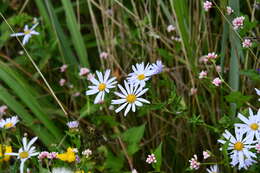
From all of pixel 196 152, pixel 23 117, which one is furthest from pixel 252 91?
pixel 23 117

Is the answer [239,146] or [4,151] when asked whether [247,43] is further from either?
[4,151]

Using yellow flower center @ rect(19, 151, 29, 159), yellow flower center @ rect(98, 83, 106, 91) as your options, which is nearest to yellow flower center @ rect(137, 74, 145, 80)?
yellow flower center @ rect(98, 83, 106, 91)

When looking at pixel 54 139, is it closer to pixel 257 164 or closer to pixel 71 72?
pixel 71 72

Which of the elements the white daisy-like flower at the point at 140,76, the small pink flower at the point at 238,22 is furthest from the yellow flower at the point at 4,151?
the small pink flower at the point at 238,22

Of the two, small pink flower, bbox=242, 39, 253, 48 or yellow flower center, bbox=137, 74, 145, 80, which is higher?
small pink flower, bbox=242, 39, 253, 48

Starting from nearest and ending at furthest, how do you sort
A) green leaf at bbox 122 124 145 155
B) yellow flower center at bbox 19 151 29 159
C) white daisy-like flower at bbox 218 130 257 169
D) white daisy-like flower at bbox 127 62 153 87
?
white daisy-like flower at bbox 218 130 257 169, white daisy-like flower at bbox 127 62 153 87, yellow flower center at bbox 19 151 29 159, green leaf at bbox 122 124 145 155

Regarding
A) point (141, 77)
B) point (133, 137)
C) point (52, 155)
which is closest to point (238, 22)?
point (141, 77)

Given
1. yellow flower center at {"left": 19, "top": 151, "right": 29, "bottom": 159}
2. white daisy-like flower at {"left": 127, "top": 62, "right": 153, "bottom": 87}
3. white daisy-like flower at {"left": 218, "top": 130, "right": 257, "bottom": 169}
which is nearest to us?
white daisy-like flower at {"left": 218, "top": 130, "right": 257, "bottom": 169}

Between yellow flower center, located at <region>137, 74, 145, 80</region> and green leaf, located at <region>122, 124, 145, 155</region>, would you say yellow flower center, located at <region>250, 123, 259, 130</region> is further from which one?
green leaf, located at <region>122, 124, 145, 155</region>
